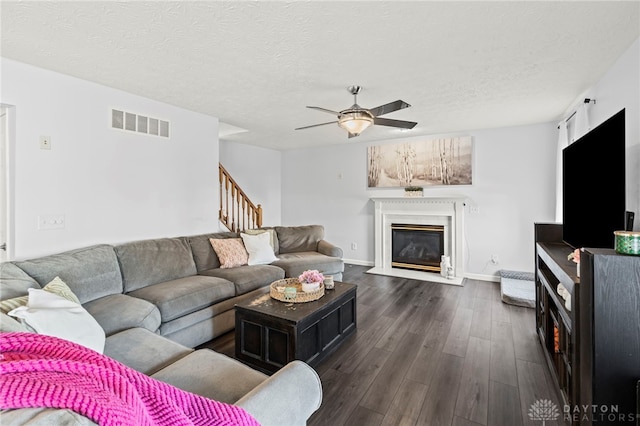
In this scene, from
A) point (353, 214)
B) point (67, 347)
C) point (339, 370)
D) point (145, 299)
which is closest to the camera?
point (67, 347)

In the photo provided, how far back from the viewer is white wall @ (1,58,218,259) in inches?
98.2

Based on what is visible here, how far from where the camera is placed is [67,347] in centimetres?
90

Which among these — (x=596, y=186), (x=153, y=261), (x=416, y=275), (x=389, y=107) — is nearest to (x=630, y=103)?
(x=596, y=186)

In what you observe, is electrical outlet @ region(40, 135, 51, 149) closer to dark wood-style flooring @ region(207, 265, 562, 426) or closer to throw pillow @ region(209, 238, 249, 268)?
throw pillow @ region(209, 238, 249, 268)

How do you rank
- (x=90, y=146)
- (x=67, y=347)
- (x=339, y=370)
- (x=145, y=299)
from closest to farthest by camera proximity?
(x=67, y=347) < (x=339, y=370) < (x=145, y=299) < (x=90, y=146)

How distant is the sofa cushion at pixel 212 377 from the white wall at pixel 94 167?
82.4 inches

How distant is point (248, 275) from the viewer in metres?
3.18

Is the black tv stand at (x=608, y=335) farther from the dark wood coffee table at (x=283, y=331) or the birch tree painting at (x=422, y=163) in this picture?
the birch tree painting at (x=422, y=163)

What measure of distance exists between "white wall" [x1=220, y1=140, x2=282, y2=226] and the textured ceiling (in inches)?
91.2

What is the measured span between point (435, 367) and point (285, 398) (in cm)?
167

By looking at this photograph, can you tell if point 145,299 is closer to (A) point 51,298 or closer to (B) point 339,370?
(A) point 51,298

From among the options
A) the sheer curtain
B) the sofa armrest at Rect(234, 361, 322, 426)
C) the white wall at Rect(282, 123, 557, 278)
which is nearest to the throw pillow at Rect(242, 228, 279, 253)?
the white wall at Rect(282, 123, 557, 278)

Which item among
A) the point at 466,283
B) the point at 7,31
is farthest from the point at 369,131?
the point at 7,31

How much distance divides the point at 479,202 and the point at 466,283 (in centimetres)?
130
